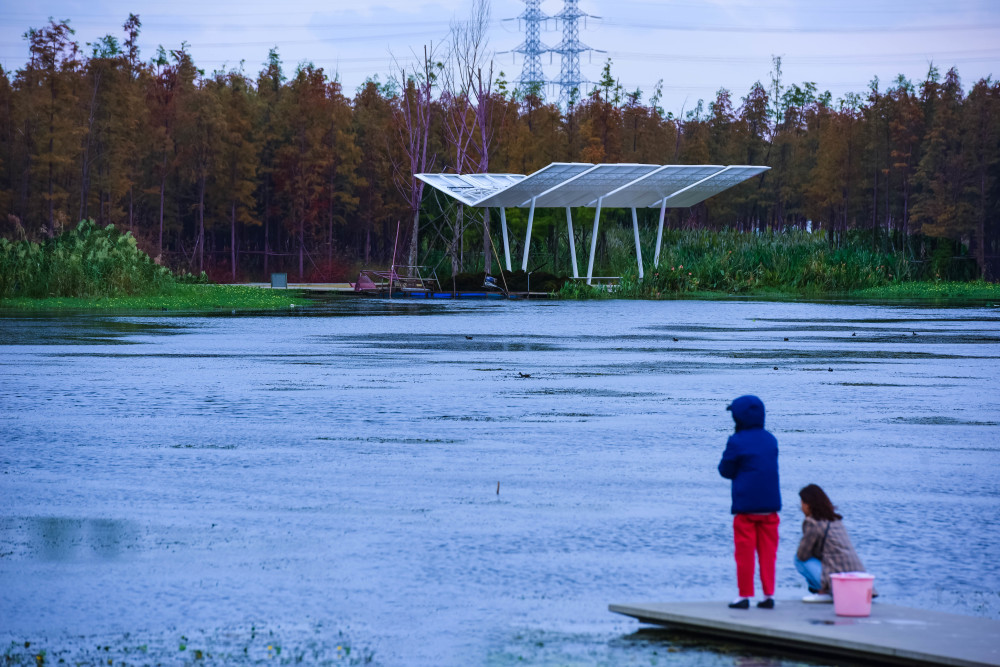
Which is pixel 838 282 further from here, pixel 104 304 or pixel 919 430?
pixel 919 430

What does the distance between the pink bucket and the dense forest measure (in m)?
47.4

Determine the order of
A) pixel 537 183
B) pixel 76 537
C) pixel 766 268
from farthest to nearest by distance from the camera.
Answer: pixel 766 268
pixel 537 183
pixel 76 537

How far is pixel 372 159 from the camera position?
282 ft

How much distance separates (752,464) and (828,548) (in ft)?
1.73

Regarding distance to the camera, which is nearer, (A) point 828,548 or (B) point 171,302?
(A) point 828,548

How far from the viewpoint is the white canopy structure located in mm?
48562

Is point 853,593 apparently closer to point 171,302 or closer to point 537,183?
point 171,302

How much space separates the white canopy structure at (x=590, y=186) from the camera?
48.6 metres

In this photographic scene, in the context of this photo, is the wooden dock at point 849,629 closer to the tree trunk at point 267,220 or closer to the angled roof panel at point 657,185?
the angled roof panel at point 657,185

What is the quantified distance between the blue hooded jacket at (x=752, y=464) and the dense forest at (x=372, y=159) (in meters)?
46.7

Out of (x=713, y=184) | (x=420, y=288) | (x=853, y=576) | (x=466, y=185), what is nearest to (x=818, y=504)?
(x=853, y=576)

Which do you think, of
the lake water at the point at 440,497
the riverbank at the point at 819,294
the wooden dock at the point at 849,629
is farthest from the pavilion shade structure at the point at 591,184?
the wooden dock at the point at 849,629

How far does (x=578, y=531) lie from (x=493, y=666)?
2737 mm

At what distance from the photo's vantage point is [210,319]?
3288 centimetres
